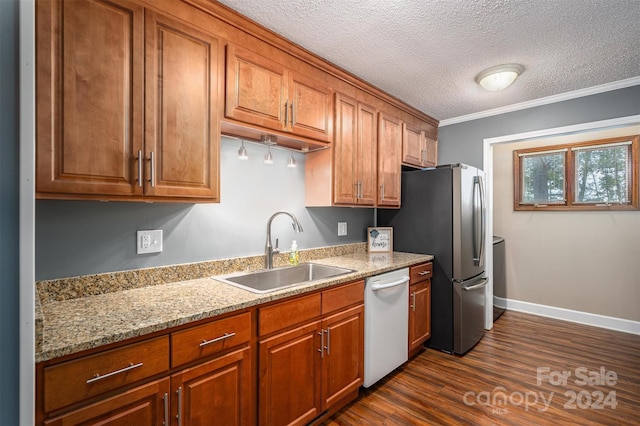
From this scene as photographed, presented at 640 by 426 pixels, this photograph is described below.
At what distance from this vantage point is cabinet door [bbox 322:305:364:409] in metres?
1.82

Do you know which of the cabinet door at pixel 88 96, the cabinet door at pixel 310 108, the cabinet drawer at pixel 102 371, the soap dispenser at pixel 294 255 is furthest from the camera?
the soap dispenser at pixel 294 255

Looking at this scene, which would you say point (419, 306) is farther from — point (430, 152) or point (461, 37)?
point (461, 37)

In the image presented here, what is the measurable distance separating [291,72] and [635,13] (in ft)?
6.66

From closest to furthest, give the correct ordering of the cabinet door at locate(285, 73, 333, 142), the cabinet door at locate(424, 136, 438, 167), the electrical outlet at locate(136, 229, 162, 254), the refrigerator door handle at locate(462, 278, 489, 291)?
the electrical outlet at locate(136, 229, 162, 254)
the cabinet door at locate(285, 73, 333, 142)
the refrigerator door handle at locate(462, 278, 489, 291)
the cabinet door at locate(424, 136, 438, 167)

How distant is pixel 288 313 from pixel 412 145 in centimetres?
237

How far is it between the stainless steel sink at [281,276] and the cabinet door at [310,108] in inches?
Result: 38.3

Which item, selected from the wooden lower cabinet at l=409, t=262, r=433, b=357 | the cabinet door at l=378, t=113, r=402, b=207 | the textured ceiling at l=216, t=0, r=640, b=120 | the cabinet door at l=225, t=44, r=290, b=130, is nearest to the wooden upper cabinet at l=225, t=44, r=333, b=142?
the cabinet door at l=225, t=44, r=290, b=130

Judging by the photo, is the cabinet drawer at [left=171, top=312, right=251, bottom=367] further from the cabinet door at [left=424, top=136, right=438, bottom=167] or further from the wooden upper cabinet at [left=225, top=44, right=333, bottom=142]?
the cabinet door at [left=424, top=136, right=438, bottom=167]

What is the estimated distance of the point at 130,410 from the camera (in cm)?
108

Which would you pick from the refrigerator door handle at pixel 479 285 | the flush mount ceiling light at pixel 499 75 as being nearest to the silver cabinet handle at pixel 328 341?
the refrigerator door handle at pixel 479 285

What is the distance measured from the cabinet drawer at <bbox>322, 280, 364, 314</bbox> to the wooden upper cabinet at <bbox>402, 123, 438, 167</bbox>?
1.59 m

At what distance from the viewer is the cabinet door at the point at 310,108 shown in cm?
202

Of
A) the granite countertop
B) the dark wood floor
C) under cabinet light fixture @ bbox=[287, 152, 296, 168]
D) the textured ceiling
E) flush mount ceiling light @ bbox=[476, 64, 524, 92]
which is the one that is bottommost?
the dark wood floor

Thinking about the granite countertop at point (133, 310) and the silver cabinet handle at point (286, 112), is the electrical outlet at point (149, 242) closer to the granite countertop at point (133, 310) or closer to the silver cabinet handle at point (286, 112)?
the granite countertop at point (133, 310)
